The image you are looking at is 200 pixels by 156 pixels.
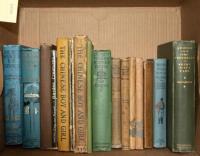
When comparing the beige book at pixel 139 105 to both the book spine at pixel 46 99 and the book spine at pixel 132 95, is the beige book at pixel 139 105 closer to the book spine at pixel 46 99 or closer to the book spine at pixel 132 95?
the book spine at pixel 132 95

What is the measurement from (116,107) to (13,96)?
26 centimetres

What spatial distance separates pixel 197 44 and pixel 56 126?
401 mm

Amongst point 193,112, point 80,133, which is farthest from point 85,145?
point 193,112

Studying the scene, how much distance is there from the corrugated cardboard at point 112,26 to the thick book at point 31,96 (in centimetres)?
18

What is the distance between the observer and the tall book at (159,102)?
0.74 m

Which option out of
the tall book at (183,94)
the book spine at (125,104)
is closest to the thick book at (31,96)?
the book spine at (125,104)

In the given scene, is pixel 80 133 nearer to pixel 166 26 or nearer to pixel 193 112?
pixel 193 112

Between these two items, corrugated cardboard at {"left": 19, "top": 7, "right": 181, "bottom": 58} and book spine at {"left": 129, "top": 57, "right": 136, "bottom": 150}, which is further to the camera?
corrugated cardboard at {"left": 19, "top": 7, "right": 181, "bottom": 58}

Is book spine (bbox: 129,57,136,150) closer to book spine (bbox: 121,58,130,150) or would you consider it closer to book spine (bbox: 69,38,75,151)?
book spine (bbox: 121,58,130,150)

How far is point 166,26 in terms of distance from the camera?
2.96 ft

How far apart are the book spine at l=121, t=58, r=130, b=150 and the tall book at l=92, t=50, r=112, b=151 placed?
1.6 inches

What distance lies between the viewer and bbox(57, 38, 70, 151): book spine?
71 cm

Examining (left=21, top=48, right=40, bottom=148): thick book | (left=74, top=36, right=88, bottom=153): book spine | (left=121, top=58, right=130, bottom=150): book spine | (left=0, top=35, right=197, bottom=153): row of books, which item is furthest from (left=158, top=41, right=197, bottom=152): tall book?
(left=21, top=48, right=40, bottom=148): thick book

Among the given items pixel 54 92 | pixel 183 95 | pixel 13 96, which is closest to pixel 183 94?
pixel 183 95
